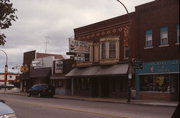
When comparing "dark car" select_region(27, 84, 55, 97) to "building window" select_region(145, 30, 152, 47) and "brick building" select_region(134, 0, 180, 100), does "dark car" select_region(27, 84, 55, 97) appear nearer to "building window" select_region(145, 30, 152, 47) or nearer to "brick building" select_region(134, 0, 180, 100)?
"brick building" select_region(134, 0, 180, 100)

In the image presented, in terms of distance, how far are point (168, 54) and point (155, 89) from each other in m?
3.42

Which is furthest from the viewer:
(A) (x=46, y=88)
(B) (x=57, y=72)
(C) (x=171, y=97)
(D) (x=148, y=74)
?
(B) (x=57, y=72)

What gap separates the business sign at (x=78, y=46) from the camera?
38.6 m

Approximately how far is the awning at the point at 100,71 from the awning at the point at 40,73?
8.29 metres

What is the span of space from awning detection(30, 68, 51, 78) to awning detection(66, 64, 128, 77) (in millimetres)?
8294

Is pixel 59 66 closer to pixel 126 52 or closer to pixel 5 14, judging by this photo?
pixel 126 52

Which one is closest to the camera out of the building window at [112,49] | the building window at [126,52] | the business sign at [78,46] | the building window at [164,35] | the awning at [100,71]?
the building window at [164,35]

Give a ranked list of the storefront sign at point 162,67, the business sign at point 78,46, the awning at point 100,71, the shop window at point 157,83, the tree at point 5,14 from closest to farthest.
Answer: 1. the tree at point 5,14
2. the storefront sign at point 162,67
3. the shop window at point 157,83
4. the awning at point 100,71
5. the business sign at point 78,46

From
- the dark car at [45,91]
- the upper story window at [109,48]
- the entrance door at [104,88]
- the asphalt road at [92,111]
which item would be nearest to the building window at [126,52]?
the upper story window at [109,48]

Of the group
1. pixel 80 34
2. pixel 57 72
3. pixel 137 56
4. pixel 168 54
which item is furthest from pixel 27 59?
pixel 168 54

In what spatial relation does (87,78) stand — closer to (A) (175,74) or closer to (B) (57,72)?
(B) (57,72)

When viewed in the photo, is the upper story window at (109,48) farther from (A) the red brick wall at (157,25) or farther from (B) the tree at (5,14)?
(B) the tree at (5,14)

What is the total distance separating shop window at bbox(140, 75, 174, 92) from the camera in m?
29.5

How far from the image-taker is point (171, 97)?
1144 inches
